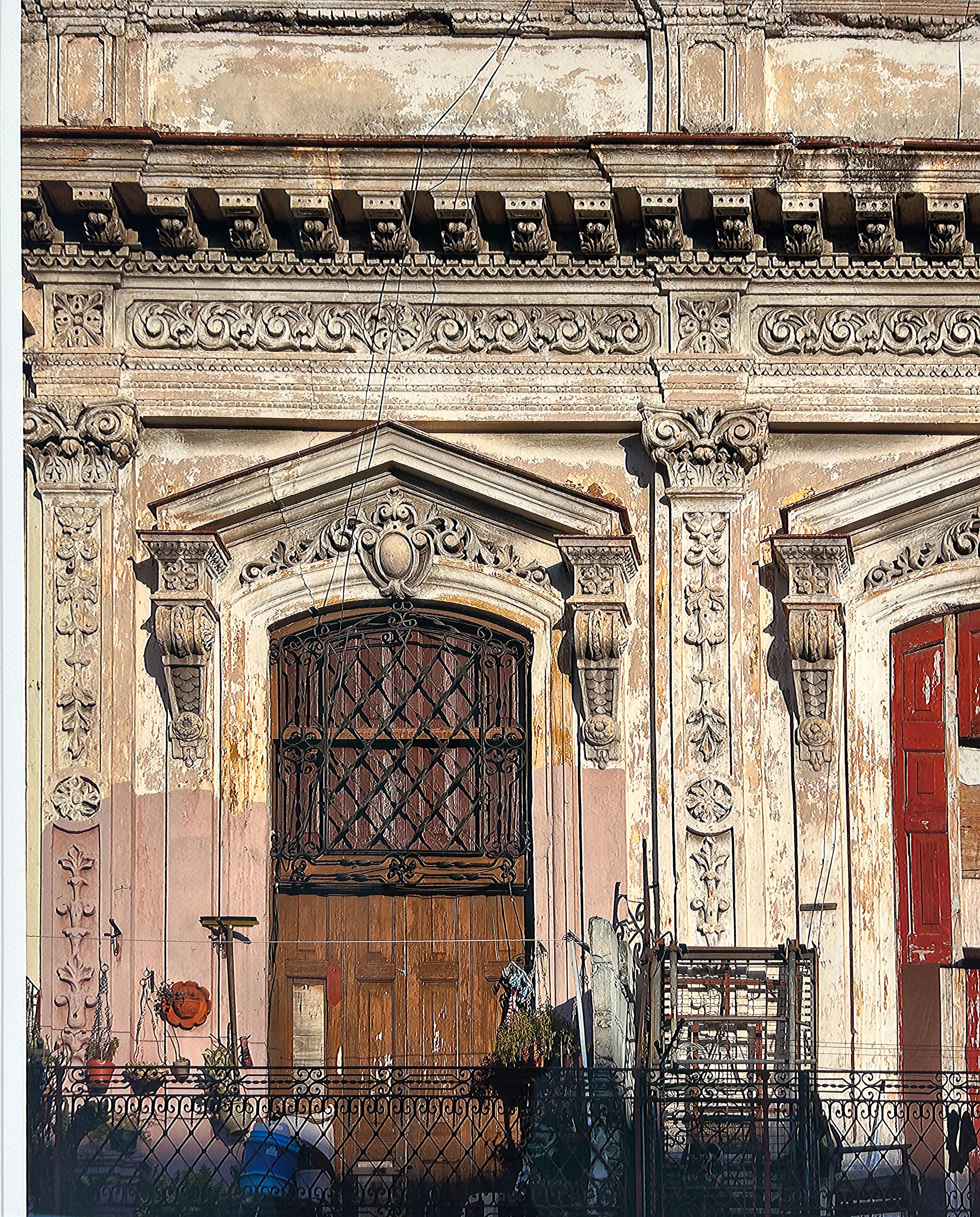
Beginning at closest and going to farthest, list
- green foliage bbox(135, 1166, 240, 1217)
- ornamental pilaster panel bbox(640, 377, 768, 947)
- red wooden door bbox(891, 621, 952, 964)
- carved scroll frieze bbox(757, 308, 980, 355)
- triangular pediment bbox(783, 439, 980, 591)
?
green foliage bbox(135, 1166, 240, 1217), ornamental pilaster panel bbox(640, 377, 768, 947), red wooden door bbox(891, 621, 952, 964), triangular pediment bbox(783, 439, 980, 591), carved scroll frieze bbox(757, 308, 980, 355)

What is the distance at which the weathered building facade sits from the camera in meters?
10.7

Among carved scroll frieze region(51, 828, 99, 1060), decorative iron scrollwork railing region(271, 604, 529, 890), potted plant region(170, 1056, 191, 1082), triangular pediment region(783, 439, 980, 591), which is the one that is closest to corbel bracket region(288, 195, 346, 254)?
decorative iron scrollwork railing region(271, 604, 529, 890)

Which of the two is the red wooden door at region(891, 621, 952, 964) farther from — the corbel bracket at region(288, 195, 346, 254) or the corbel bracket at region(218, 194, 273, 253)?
the corbel bracket at region(218, 194, 273, 253)

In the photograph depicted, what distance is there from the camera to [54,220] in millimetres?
11023

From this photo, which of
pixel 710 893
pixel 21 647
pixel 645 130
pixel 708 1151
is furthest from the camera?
pixel 645 130

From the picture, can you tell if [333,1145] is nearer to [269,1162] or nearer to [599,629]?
[269,1162]

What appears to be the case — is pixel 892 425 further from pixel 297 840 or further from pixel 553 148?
pixel 297 840

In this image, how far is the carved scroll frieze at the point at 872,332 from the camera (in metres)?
11.1

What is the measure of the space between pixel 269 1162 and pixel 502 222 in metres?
4.88

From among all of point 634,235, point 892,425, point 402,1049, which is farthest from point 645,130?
point 402,1049

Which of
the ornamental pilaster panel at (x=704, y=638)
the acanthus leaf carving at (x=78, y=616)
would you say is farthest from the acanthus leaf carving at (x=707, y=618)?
the acanthus leaf carving at (x=78, y=616)

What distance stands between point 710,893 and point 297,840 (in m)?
2.12

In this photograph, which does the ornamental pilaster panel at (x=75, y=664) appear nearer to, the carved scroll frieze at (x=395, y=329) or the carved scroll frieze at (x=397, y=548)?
the carved scroll frieze at (x=395, y=329)

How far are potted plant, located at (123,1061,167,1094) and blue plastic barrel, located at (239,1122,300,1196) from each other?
0.51 metres
